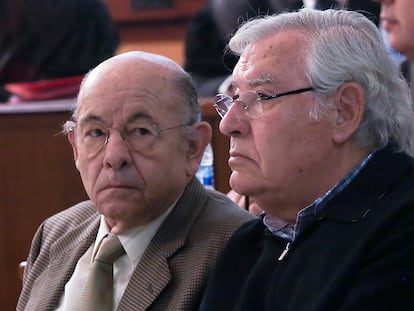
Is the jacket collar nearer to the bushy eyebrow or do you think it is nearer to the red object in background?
the bushy eyebrow

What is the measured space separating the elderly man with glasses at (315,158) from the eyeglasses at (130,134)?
1.01 feet

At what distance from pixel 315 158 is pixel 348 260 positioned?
0.77 feet

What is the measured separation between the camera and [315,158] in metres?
1.72

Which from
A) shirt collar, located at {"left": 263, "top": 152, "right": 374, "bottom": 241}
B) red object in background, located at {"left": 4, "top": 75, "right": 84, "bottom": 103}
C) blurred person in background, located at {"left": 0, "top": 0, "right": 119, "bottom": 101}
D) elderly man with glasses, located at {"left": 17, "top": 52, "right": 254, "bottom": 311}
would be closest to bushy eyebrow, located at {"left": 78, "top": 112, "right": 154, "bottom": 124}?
elderly man with glasses, located at {"left": 17, "top": 52, "right": 254, "bottom": 311}

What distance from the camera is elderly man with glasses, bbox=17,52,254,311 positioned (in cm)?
206

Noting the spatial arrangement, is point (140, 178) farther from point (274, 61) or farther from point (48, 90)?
point (48, 90)

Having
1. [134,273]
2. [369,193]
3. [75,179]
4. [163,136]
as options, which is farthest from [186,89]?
[75,179]

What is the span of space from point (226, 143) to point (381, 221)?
1327mm

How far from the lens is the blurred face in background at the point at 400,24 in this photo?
1.97 metres

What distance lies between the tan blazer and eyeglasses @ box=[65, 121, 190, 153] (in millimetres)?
155

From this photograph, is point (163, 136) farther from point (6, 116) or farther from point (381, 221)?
point (6, 116)

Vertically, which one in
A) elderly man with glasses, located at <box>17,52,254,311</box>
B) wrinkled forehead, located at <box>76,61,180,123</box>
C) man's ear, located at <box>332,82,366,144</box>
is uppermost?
man's ear, located at <box>332,82,366,144</box>

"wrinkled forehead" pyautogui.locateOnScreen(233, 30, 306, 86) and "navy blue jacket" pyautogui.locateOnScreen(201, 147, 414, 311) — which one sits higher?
"wrinkled forehead" pyautogui.locateOnScreen(233, 30, 306, 86)

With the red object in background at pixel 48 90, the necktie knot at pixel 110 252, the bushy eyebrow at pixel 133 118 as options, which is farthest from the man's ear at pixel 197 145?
the red object in background at pixel 48 90
